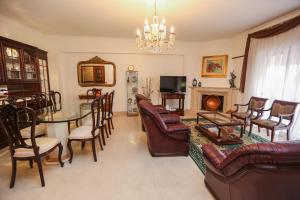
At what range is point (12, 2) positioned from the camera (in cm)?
280

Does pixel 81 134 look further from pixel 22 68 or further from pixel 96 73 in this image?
pixel 96 73

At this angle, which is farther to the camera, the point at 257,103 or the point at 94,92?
the point at 94,92

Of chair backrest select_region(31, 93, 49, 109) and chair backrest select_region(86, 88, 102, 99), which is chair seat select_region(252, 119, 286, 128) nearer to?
chair backrest select_region(86, 88, 102, 99)

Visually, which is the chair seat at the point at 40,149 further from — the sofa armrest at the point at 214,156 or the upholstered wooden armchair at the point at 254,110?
the upholstered wooden armchair at the point at 254,110

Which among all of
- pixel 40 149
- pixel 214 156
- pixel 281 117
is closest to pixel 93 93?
pixel 40 149

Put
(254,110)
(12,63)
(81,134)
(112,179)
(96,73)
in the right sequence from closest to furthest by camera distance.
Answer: (112,179) → (81,134) → (12,63) → (254,110) → (96,73)

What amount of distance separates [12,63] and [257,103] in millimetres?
6038

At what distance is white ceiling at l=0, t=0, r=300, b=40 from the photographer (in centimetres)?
283

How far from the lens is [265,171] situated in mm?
1001

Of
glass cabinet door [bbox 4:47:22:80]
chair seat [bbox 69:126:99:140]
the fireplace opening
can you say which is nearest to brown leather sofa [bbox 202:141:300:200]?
chair seat [bbox 69:126:99:140]

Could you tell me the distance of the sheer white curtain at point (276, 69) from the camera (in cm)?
319

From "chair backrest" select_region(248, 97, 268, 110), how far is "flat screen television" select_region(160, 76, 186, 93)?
2.33 metres

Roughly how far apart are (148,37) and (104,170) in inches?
94.3

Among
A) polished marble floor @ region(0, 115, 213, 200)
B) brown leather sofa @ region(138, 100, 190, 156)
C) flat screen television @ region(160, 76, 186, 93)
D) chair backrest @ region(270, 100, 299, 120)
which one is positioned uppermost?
flat screen television @ region(160, 76, 186, 93)
